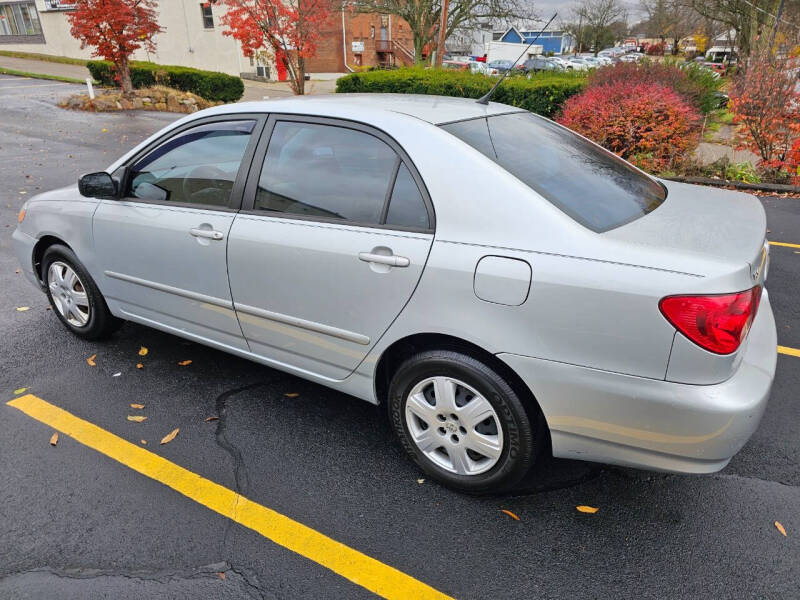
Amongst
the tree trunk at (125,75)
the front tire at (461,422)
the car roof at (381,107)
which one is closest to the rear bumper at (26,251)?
the car roof at (381,107)

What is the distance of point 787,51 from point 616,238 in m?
8.69

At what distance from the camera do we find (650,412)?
6.89ft

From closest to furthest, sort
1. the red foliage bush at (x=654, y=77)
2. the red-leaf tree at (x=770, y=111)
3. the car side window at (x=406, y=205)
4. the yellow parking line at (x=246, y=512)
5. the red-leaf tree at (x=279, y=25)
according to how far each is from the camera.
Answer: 1. the yellow parking line at (x=246, y=512)
2. the car side window at (x=406, y=205)
3. the red-leaf tree at (x=770, y=111)
4. the red foliage bush at (x=654, y=77)
5. the red-leaf tree at (x=279, y=25)

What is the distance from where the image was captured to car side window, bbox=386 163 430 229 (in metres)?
2.49

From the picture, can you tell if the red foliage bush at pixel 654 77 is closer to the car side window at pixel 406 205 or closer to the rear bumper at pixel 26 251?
the car side window at pixel 406 205

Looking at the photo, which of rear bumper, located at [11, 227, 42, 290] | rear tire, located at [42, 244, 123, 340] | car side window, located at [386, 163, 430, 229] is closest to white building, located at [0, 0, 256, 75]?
rear bumper, located at [11, 227, 42, 290]

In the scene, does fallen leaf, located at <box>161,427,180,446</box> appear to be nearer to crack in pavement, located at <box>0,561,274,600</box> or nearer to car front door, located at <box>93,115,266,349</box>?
car front door, located at <box>93,115,266,349</box>

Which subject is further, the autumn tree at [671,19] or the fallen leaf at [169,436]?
the autumn tree at [671,19]

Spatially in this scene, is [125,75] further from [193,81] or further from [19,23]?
[19,23]

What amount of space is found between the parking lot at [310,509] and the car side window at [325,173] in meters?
1.20

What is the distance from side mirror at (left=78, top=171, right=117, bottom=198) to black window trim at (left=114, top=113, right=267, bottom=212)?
2.0 inches

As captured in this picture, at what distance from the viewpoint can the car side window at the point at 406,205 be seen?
98.1 inches

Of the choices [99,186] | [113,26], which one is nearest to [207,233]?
[99,186]

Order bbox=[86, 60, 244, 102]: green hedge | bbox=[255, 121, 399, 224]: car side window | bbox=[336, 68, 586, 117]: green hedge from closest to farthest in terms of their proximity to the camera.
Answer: bbox=[255, 121, 399, 224]: car side window → bbox=[336, 68, 586, 117]: green hedge → bbox=[86, 60, 244, 102]: green hedge
